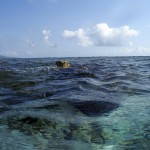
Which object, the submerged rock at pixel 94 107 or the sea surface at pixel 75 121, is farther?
the submerged rock at pixel 94 107

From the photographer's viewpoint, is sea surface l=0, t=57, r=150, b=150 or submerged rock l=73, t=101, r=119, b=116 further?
submerged rock l=73, t=101, r=119, b=116

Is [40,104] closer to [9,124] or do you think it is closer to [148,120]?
[9,124]

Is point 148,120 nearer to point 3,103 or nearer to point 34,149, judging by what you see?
point 34,149

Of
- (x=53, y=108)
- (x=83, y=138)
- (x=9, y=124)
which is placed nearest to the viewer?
(x=83, y=138)

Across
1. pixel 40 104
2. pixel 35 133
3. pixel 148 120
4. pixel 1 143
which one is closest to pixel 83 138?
pixel 35 133

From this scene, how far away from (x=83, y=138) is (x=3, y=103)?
386 centimetres

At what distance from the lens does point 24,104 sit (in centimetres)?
783

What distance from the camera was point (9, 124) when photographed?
570 centimetres

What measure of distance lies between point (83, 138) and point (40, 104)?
3056 mm

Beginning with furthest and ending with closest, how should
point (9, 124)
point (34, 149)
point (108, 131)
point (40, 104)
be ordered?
point (40, 104) → point (9, 124) → point (108, 131) → point (34, 149)

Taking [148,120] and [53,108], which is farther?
[53,108]

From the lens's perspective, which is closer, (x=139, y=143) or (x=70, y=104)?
(x=139, y=143)

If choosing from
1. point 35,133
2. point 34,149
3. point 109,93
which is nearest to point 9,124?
point 35,133

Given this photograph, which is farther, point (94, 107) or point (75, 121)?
point (94, 107)
